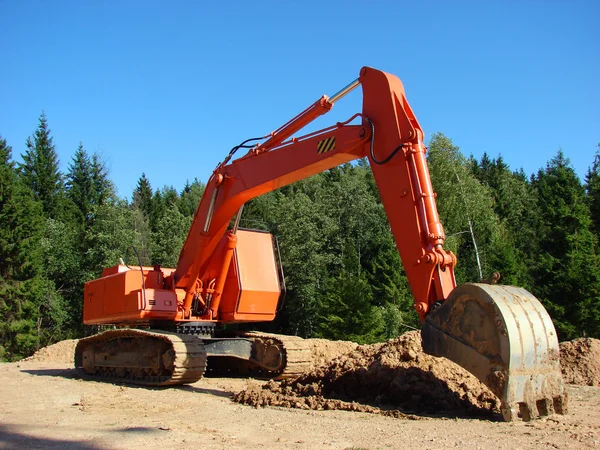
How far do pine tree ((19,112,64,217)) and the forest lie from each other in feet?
0.56

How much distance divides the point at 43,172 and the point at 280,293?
44.1 meters

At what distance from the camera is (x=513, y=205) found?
51.2 meters

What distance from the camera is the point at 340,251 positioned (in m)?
42.1

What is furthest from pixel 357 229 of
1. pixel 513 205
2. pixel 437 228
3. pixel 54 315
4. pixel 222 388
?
pixel 437 228

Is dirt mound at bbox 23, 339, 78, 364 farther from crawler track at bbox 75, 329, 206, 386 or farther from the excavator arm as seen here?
the excavator arm

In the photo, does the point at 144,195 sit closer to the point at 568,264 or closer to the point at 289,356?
the point at 568,264

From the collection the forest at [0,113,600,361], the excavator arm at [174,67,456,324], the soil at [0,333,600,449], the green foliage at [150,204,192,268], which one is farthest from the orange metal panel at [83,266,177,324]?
the green foliage at [150,204,192,268]

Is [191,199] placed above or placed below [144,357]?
above

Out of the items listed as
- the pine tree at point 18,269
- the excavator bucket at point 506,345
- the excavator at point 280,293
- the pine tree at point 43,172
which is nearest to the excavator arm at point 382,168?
the excavator at point 280,293

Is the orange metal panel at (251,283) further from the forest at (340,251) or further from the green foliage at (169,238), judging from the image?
the green foliage at (169,238)

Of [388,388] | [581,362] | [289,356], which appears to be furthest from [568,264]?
[388,388]

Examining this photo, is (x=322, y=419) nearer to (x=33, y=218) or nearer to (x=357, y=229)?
(x=33, y=218)

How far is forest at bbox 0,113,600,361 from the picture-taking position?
30000mm

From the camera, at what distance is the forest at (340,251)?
1181 inches
